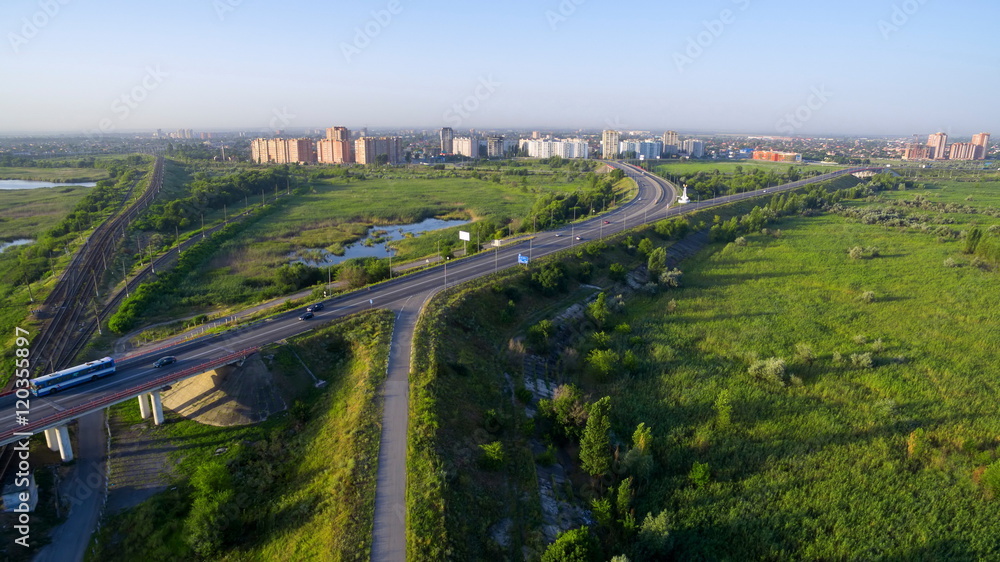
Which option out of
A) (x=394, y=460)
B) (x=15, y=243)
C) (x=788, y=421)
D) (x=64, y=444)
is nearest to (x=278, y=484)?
(x=394, y=460)

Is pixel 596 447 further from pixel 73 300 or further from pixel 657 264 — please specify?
pixel 73 300

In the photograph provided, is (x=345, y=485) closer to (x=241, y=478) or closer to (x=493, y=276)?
(x=241, y=478)

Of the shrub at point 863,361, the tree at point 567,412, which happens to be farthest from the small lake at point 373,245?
the shrub at point 863,361

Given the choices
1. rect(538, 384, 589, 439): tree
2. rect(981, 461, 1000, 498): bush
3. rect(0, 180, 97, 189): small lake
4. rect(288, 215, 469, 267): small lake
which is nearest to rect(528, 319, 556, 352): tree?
rect(538, 384, 589, 439): tree

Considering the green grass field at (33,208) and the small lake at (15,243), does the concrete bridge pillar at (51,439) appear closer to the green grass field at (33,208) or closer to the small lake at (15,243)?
the small lake at (15,243)

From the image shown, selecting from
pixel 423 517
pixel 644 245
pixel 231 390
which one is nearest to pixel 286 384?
pixel 231 390
